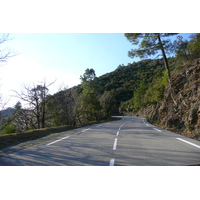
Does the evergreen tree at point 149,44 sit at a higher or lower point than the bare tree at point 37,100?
higher

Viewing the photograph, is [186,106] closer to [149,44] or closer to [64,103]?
[149,44]

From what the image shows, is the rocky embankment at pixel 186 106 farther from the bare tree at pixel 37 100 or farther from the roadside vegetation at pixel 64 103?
the bare tree at pixel 37 100

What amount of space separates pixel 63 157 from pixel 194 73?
1772 cm

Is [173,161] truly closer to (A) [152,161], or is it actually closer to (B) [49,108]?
(A) [152,161]

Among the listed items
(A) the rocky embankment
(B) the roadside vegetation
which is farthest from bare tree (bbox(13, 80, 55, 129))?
(A) the rocky embankment

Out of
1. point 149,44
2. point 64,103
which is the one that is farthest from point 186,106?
point 64,103

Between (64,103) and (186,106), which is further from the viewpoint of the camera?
(64,103)

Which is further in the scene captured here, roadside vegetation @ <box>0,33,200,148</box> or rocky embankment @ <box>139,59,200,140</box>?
roadside vegetation @ <box>0,33,200,148</box>

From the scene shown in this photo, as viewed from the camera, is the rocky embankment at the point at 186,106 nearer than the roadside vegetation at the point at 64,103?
Yes

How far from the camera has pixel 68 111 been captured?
953 inches

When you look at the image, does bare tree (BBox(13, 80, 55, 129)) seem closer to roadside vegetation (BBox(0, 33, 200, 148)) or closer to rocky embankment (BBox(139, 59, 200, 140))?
roadside vegetation (BBox(0, 33, 200, 148))

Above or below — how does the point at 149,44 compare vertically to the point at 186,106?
above

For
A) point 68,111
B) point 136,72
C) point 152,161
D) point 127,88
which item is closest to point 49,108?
point 68,111

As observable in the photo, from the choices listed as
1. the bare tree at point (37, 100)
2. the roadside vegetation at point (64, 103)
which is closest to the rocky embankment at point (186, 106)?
the roadside vegetation at point (64, 103)
